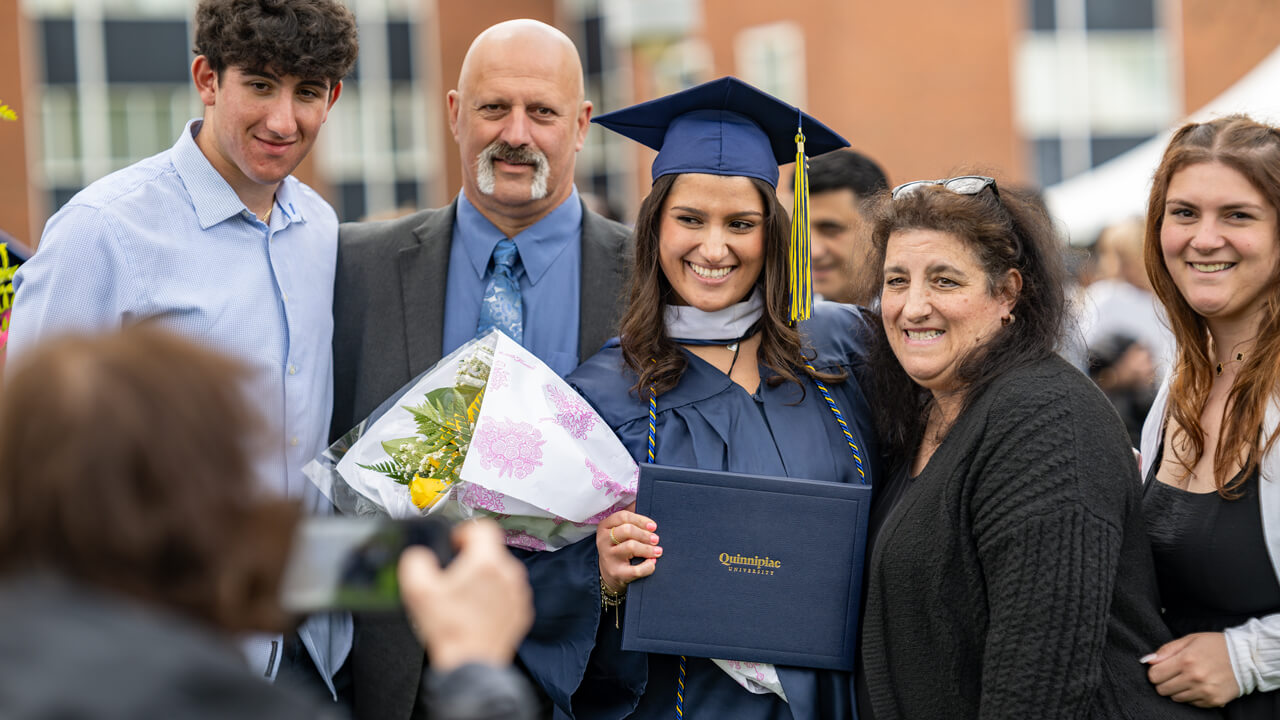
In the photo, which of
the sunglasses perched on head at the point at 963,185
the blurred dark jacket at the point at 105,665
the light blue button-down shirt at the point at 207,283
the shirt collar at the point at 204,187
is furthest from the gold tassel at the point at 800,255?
the blurred dark jacket at the point at 105,665

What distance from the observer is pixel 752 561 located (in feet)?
9.61

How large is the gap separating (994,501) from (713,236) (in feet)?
3.46

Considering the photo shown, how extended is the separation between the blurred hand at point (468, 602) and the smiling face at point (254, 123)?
74.4 inches

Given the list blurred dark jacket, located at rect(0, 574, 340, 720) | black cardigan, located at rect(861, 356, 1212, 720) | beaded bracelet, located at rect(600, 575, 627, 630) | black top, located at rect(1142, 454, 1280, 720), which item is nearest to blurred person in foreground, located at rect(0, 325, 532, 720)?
blurred dark jacket, located at rect(0, 574, 340, 720)

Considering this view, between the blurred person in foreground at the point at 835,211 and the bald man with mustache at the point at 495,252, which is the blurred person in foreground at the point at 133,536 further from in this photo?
the blurred person in foreground at the point at 835,211

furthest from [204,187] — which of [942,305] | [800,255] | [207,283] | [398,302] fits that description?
[942,305]

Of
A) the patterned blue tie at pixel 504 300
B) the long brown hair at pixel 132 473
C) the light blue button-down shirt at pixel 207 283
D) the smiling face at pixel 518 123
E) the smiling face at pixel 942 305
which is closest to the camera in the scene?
the long brown hair at pixel 132 473

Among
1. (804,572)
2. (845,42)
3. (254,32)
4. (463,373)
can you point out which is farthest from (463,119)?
(845,42)

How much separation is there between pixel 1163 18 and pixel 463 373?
20.7 m

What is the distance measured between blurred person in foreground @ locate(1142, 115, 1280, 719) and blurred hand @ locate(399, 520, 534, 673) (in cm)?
163

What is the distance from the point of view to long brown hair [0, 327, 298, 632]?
4.40 ft

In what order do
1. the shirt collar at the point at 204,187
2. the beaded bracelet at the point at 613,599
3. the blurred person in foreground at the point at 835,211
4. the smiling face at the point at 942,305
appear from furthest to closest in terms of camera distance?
1. the blurred person in foreground at the point at 835,211
2. the shirt collar at the point at 204,187
3. the beaded bracelet at the point at 613,599
4. the smiling face at the point at 942,305

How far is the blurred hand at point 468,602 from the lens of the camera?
1.59 m

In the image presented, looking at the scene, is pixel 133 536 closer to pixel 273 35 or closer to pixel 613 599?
pixel 613 599
